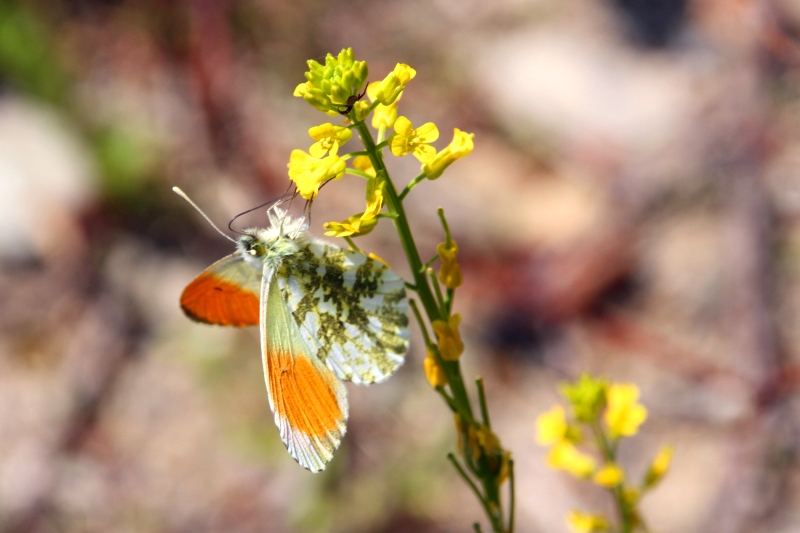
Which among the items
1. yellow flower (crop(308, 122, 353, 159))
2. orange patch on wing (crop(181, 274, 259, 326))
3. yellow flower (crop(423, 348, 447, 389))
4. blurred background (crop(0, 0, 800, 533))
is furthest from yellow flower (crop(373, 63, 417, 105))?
blurred background (crop(0, 0, 800, 533))

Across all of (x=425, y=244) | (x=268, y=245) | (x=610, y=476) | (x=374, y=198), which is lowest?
(x=610, y=476)

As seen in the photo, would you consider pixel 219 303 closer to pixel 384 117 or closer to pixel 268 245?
pixel 268 245

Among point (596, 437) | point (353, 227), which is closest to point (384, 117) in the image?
point (353, 227)

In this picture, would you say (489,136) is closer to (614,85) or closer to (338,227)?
(614,85)

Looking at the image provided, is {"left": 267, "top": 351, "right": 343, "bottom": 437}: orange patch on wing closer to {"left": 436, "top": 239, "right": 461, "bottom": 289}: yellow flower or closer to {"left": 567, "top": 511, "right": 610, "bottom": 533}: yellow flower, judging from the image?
{"left": 436, "top": 239, "right": 461, "bottom": 289}: yellow flower

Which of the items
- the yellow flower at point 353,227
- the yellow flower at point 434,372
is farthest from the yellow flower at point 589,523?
the yellow flower at point 353,227
